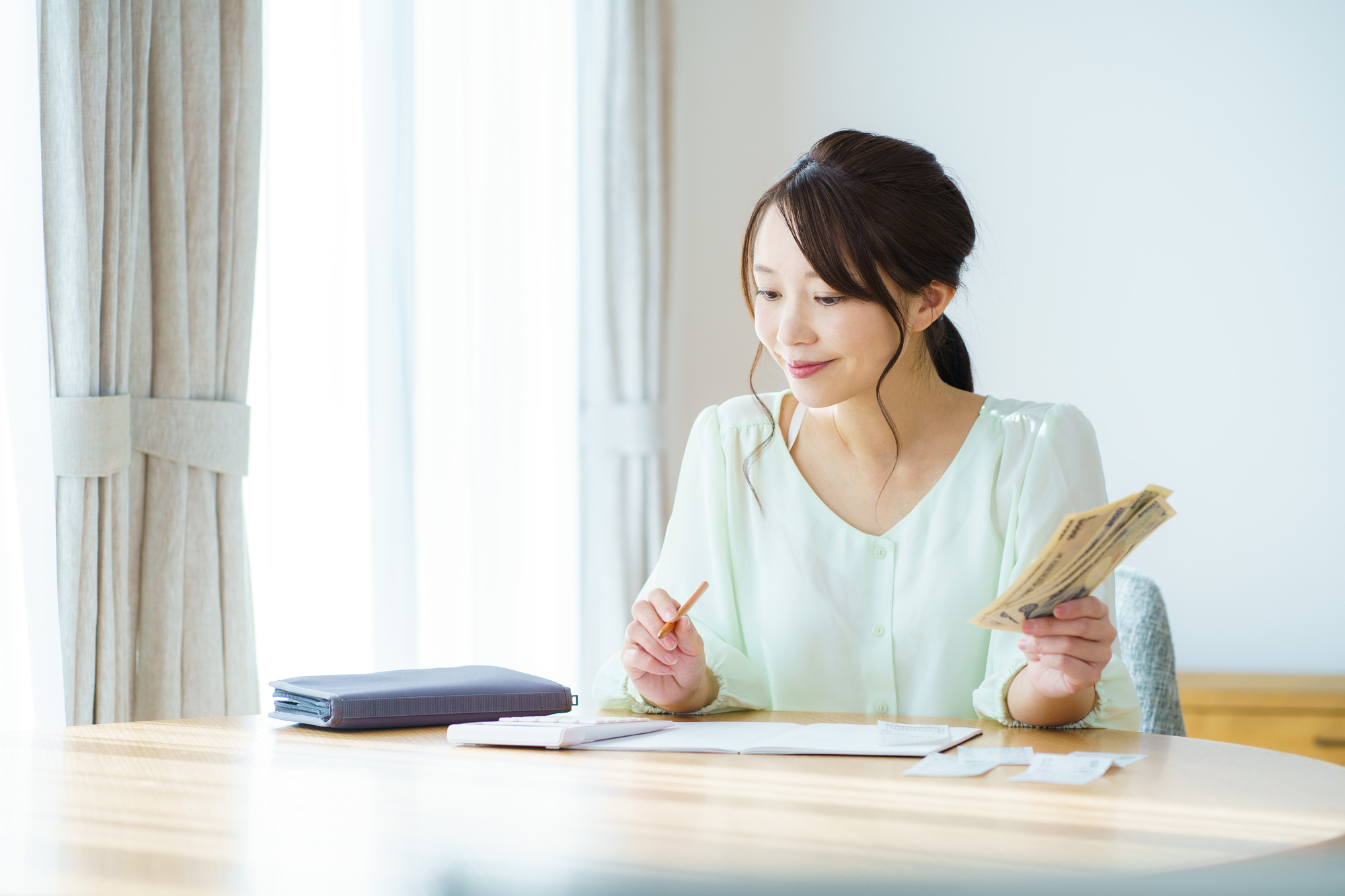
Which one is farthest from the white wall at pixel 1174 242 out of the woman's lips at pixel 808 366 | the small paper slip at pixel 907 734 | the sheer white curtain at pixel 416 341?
the small paper slip at pixel 907 734

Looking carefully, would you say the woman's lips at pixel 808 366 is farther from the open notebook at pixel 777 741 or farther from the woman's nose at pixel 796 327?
the open notebook at pixel 777 741

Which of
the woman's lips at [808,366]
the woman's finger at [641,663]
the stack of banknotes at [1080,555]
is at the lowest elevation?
the woman's finger at [641,663]

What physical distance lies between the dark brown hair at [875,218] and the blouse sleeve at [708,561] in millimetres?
273

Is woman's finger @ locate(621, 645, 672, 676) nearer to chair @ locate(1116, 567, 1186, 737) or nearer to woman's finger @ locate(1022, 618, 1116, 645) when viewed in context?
woman's finger @ locate(1022, 618, 1116, 645)

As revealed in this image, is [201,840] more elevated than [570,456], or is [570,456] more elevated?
[570,456]

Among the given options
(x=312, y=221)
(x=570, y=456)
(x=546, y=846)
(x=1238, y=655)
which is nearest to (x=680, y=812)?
(x=546, y=846)

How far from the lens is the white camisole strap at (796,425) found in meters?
1.70

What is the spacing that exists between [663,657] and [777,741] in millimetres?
220

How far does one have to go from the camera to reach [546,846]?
2.61 feet

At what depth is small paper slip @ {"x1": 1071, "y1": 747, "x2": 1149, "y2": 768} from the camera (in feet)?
3.34

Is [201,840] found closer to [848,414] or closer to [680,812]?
[680,812]

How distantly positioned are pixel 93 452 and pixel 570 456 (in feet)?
4.93

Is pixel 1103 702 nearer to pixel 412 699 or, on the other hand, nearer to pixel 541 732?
pixel 541 732

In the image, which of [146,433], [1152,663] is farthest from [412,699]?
[1152,663]
